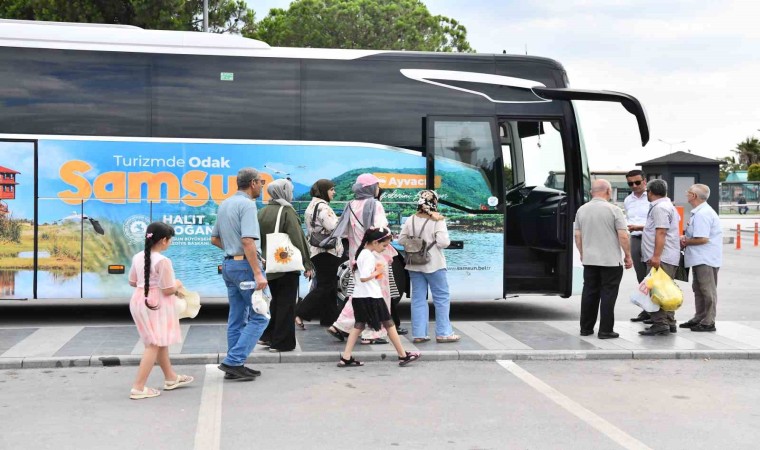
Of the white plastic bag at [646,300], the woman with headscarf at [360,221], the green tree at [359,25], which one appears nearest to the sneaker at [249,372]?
the woman with headscarf at [360,221]

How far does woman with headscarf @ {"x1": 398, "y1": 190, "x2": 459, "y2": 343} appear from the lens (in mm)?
9680

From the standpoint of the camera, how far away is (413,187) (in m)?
11.5

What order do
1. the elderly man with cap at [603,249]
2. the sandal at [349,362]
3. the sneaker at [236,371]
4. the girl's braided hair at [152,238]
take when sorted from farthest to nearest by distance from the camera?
the elderly man with cap at [603,249], the sandal at [349,362], the sneaker at [236,371], the girl's braided hair at [152,238]

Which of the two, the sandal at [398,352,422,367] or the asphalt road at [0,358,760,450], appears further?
the sandal at [398,352,422,367]

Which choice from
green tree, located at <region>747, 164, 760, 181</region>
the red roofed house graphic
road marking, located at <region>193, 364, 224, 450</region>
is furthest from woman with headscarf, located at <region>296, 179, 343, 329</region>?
green tree, located at <region>747, 164, 760, 181</region>

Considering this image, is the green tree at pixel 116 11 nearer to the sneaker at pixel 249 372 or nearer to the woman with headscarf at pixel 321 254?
the woman with headscarf at pixel 321 254

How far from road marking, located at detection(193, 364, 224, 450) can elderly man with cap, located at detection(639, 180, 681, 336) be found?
4921mm

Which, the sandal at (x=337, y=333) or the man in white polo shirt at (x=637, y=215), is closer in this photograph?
the sandal at (x=337, y=333)

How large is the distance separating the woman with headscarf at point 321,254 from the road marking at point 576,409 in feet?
7.38

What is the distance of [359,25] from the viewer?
56469 millimetres

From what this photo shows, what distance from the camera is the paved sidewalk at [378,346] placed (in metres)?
8.91

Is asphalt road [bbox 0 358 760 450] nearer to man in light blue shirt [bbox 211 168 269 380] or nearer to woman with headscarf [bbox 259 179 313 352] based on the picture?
man in light blue shirt [bbox 211 168 269 380]

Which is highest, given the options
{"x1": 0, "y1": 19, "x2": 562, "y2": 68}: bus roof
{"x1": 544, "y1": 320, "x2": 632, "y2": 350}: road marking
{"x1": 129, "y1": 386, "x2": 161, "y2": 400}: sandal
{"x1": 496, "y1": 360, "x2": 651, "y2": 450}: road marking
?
{"x1": 0, "y1": 19, "x2": 562, "y2": 68}: bus roof

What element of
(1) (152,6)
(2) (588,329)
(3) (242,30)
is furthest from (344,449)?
(3) (242,30)
